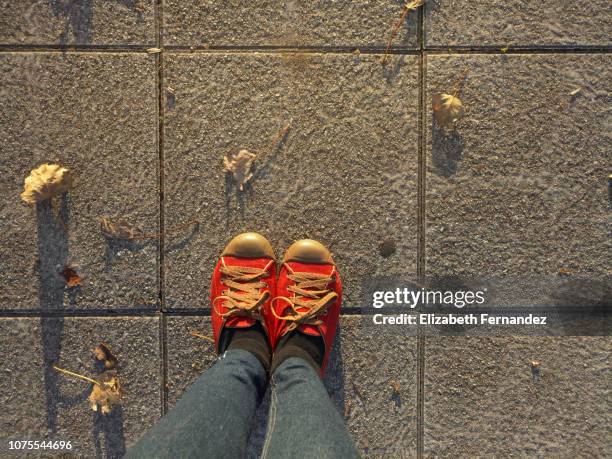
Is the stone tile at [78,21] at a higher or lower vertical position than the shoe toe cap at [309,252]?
higher

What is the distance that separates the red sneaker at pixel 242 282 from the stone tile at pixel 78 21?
3.57ft

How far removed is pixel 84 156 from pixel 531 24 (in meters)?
2.25

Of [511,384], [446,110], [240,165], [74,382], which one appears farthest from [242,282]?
[511,384]

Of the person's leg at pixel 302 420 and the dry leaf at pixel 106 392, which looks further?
the dry leaf at pixel 106 392

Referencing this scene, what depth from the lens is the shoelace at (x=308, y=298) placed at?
193 cm

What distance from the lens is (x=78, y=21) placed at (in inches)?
78.4

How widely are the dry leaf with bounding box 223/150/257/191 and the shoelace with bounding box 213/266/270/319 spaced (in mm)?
403

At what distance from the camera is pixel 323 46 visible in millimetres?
1993

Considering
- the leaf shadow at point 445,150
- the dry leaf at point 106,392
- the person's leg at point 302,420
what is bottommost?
the dry leaf at point 106,392

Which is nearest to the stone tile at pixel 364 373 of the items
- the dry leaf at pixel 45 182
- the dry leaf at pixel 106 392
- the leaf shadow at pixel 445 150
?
the dry leaf at pixel 106 392

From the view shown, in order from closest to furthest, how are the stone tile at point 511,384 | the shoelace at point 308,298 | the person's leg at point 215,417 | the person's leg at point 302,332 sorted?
the person's leg at point 215,417 < the person's leg at point 302,332 < the shoelace at point 308,298 < the stone tile at point 511,384

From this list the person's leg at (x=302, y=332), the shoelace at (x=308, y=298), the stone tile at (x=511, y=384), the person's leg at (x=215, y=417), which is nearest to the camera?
the person's leg at (x=215, y=417)

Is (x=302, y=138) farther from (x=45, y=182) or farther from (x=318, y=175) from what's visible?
(x=45, y=182)

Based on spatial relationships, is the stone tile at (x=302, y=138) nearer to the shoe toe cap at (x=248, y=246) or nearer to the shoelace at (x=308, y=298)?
the shoe toe cap at (x=248, y=246)
